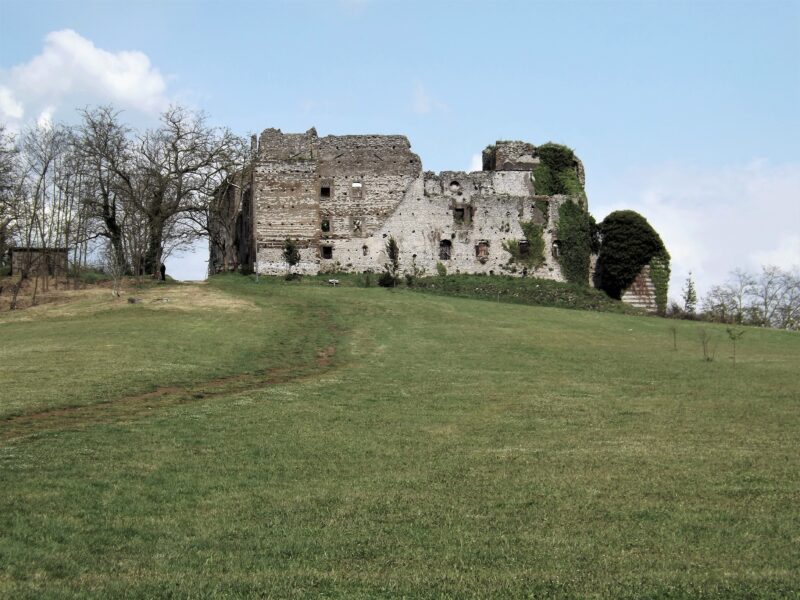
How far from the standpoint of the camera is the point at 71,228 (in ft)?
219

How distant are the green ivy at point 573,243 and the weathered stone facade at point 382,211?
1.62ft

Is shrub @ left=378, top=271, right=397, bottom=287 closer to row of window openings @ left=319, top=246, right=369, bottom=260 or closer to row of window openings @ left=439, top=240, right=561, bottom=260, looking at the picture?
row of window openings @ left=319, top=246, right=369, bottom=260

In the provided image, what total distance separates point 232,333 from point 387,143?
28245 millimetres

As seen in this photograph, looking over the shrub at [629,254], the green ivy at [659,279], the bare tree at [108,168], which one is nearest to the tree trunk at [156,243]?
the bare tree at [108,168]

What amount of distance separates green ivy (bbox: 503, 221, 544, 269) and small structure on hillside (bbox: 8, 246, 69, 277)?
30.5 metres

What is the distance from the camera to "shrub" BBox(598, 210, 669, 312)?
193 feet

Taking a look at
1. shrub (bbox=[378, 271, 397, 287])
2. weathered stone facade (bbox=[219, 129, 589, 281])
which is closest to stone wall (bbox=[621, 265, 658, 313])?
weathered stone facade (bbox=[219, 129, 589, 281])

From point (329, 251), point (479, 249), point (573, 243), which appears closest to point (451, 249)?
point (479, 249)

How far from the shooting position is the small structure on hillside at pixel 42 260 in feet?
194

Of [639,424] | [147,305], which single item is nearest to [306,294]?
[147,305]

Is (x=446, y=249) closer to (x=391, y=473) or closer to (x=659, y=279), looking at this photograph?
(x=659, y=279)

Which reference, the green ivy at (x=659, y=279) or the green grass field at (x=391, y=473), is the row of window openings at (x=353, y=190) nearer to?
the green ivy at (x=659, y=279)

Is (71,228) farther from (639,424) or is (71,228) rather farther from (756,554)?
(756,554)

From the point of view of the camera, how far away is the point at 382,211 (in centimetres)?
5997
